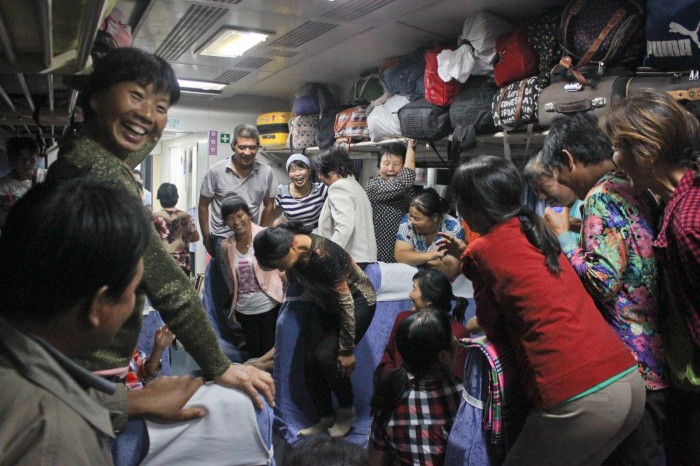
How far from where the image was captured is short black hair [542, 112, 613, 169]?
1.69 m

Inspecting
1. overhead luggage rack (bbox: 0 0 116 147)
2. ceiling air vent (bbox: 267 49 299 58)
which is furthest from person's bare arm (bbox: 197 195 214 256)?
overhead luggage rack (bbox: 0 0 116 147)

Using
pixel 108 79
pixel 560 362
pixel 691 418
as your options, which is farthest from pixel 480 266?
pixel 108 79

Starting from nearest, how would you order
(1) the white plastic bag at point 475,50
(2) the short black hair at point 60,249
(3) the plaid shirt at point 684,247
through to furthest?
(2) the short black hair at point 60,249 < (3) the plaid shirt at point 684,247 < (1) the white plastic bag at point 475,50

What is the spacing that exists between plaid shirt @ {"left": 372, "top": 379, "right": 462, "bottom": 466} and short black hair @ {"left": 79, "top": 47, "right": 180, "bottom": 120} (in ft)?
4.36

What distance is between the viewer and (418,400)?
6.24 ft

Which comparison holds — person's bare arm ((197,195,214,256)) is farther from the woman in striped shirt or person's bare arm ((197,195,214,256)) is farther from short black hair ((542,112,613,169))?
short black hair ((542,112,613,169))

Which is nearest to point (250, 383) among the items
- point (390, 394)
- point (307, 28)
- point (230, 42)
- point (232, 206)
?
point (390, 394)

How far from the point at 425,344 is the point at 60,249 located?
1.43m

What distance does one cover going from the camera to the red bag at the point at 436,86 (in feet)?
12.9

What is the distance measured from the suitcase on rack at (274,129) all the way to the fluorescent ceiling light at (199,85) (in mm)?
650

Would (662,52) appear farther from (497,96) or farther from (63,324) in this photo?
(63,324)

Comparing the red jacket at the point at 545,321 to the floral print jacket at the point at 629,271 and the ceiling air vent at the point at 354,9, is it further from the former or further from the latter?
the ceiling air vent at the point at 354,9

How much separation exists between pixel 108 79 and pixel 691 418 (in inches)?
69.6

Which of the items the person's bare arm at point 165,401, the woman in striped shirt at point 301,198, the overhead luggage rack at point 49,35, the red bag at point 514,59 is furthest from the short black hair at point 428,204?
the person's bare arm at point 165,401
